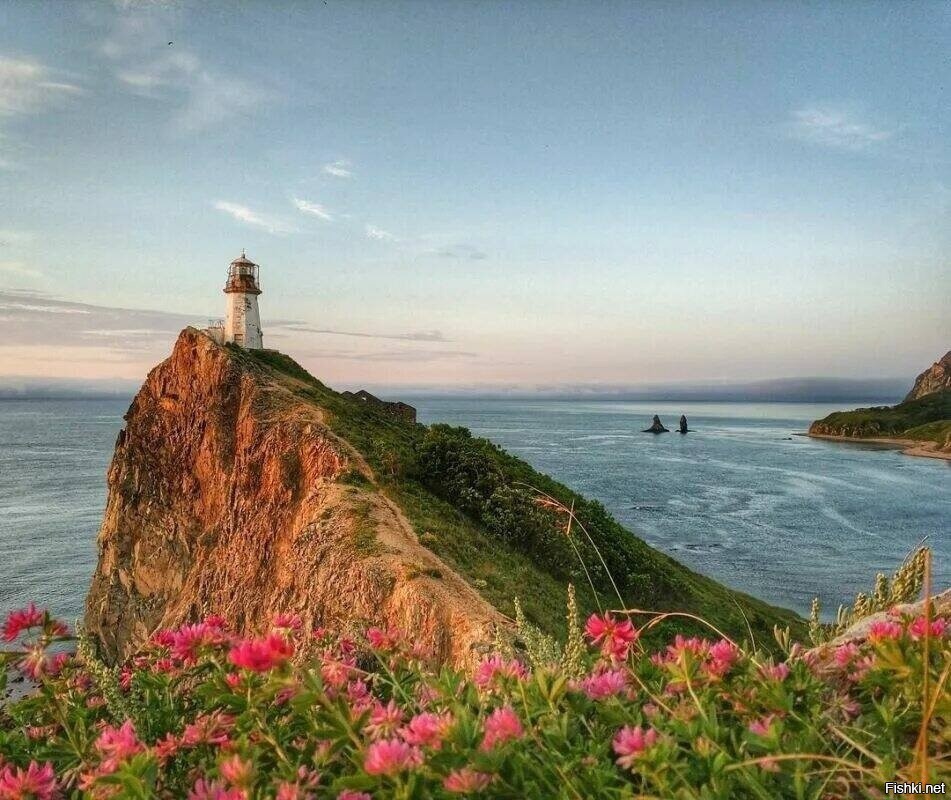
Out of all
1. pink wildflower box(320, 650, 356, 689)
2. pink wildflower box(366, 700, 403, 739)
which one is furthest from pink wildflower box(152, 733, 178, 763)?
pink wildflower box(366, 700, 403, 739)

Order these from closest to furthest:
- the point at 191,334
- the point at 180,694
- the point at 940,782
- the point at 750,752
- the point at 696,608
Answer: the point at 940,782, the point at 750,752, the point at 180,694, the point at 696,608, the point at 191,334

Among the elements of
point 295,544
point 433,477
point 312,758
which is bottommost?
point 295,544

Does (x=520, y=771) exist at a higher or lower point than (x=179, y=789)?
higher

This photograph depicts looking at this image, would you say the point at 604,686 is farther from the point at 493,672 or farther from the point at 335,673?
the point at 335,673

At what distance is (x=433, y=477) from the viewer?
997 inches

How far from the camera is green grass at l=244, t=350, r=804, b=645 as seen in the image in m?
18.4

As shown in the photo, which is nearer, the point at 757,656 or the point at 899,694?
the point at 899,694

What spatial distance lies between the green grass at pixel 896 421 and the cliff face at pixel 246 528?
15261cm

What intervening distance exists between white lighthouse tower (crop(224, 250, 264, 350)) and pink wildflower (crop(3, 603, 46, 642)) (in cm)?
4134

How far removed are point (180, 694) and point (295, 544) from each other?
1894cm

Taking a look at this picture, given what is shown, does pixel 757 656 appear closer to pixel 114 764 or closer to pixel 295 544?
pixel 114 764

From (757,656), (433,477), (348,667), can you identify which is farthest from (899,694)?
(433,477)

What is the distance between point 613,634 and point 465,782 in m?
1.25

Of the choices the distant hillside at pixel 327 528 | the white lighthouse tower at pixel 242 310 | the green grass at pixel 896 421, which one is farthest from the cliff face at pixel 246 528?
the green grass at pixel 896 421
